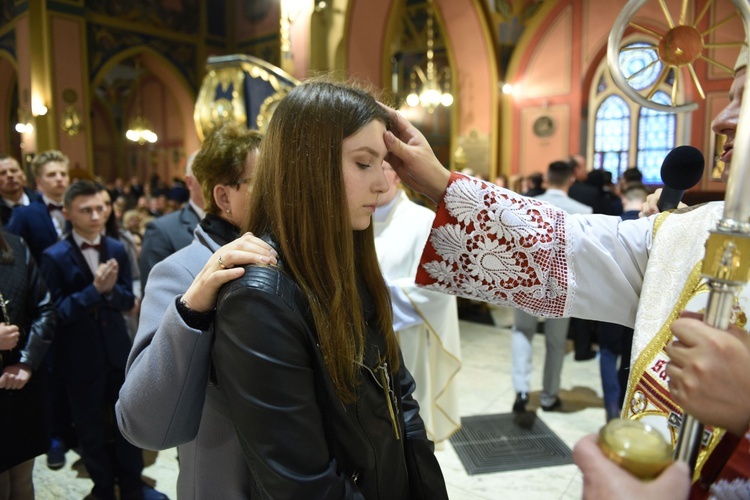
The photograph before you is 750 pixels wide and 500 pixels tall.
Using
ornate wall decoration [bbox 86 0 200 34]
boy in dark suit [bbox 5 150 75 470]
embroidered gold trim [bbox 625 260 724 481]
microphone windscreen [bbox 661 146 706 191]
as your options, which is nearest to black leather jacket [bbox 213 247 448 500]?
embroidered gold trim [bbox 625 260 724 481]

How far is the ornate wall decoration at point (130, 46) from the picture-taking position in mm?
11906

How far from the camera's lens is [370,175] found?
1.17m

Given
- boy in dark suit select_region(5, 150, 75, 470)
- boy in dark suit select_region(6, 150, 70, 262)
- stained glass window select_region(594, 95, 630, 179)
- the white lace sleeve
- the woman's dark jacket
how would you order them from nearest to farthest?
1. the white lace sleeve
2. the woman's dark jacket
3. boy in dark suit select_region(5, 150, 75, 470)
4. boy in dark suit select_region(6, 150, 70, 262)
5. stained glass window select_region(594, 95, 630, 179)

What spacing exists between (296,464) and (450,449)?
9.06ft

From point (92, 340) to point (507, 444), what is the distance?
2674 mm

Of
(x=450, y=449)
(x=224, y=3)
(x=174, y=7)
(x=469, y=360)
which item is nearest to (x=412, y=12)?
(x=224, y=3)

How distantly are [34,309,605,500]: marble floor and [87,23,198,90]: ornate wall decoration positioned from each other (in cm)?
1085

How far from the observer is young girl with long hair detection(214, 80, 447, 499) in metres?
0.97

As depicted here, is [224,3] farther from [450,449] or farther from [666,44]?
[666,44]

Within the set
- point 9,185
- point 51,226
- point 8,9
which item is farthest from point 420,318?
point 8,9

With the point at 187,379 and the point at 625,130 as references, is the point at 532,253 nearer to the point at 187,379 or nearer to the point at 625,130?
the point at 187,379

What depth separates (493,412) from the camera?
407cm

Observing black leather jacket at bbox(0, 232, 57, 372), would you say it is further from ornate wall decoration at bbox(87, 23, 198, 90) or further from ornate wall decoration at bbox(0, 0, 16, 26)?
ornate wall decoration at bbox(0, 0, 16, 26)

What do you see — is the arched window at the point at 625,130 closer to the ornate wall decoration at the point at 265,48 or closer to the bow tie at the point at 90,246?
the ornate wall decoration at the point at 265,48
